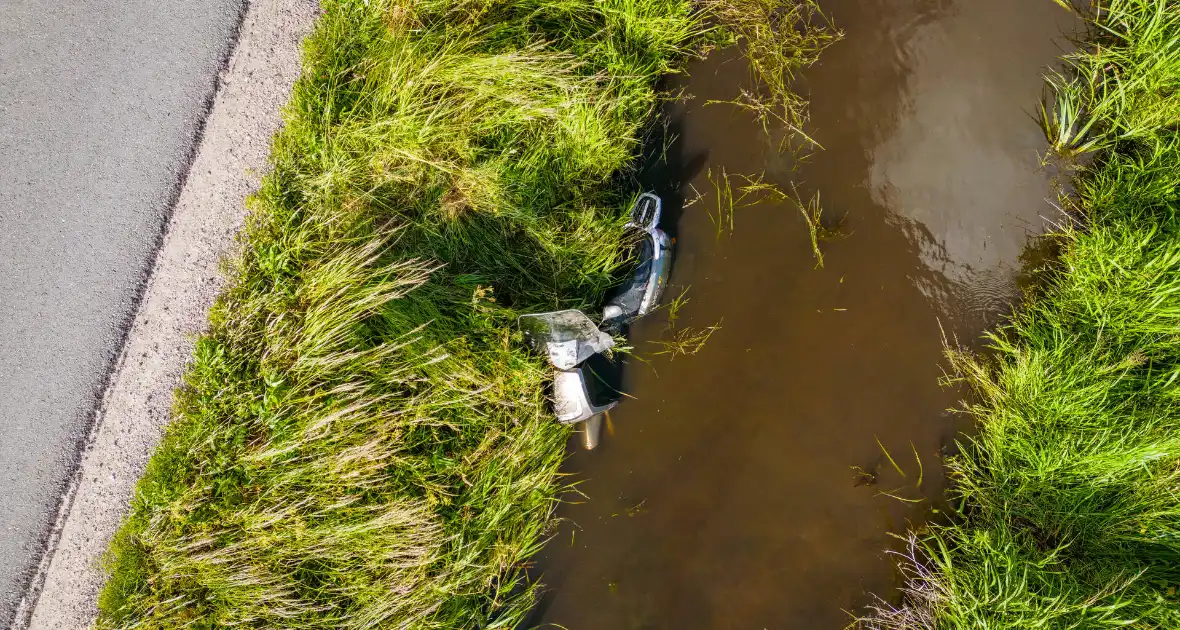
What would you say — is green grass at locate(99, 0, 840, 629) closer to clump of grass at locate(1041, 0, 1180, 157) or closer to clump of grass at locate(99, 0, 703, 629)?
clump of grass at locate(99, 0, 703, 629)

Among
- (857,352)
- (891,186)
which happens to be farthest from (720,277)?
(891,186)

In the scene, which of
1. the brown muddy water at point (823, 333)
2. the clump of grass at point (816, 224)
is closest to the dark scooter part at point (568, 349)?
the brown muddy water at point (823, 333)

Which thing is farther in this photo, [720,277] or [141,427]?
[720,277]

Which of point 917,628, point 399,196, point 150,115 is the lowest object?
point 917,628

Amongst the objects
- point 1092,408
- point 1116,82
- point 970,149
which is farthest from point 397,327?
point 1116,82

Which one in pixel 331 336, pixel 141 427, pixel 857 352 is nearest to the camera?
pixel 331 336

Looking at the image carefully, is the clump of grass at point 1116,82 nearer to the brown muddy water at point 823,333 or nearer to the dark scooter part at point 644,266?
the brown muddy water at point 823,333

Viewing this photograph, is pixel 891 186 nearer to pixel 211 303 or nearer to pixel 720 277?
pixel 720 277
